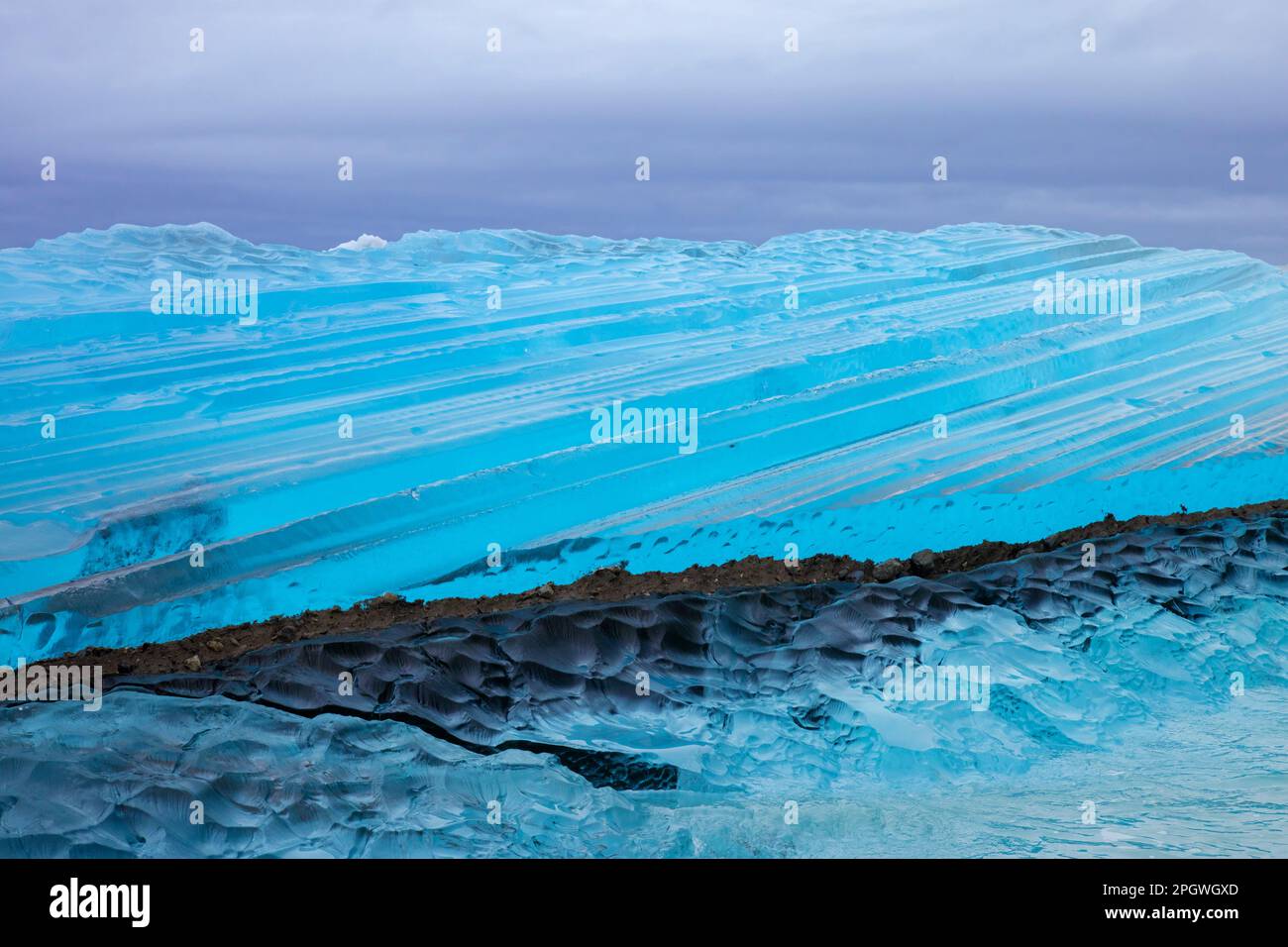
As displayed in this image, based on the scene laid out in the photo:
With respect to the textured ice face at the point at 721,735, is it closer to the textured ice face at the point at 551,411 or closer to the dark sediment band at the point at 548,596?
the dark sediment band at the point at 548,596

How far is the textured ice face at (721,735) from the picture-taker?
3.22 metres

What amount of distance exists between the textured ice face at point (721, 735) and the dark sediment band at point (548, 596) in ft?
1.09

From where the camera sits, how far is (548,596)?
5.40 metres

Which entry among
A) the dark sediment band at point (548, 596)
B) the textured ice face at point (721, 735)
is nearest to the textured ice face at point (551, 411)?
the dark sediment band at point (548, 596)

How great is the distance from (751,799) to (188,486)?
4148mm

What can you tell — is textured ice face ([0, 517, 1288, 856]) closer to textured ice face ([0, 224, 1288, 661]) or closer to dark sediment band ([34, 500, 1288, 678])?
dark sediment band ([34, 500, 1288, 678])

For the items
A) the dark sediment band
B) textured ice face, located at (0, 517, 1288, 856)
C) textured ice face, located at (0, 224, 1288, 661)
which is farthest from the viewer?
textured ice face, located at (0, 224, 1288, 661)

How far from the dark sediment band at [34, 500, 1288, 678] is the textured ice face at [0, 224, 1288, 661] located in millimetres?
409

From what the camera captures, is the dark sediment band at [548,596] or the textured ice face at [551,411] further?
the textured ice face at [551,411]

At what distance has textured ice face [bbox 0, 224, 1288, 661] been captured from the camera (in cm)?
611

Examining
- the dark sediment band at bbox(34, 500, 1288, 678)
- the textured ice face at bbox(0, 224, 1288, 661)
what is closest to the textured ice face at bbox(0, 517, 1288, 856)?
→ the dark sediment band at bbox(34, 500, 1288, 678)

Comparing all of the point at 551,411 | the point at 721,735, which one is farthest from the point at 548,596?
the point at 551,411

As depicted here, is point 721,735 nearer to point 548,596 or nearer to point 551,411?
point 548,596

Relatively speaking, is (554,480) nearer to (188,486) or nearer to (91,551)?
(188,486)
